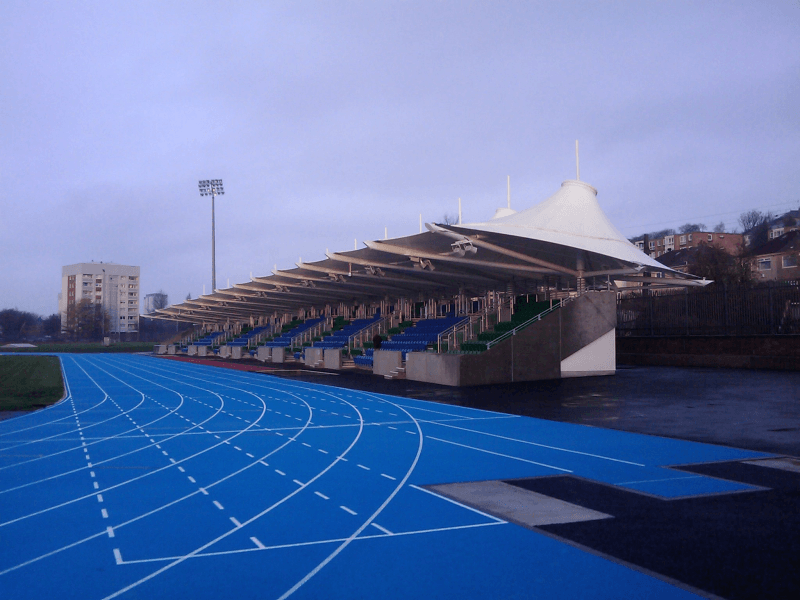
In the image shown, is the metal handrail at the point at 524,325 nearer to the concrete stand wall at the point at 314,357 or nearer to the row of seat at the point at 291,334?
the concrete stand wall at the point at 314,357

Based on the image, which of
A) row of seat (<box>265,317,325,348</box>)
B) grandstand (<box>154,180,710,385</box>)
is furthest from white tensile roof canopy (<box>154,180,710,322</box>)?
row of seat (<box>265,317,325,348</box>)

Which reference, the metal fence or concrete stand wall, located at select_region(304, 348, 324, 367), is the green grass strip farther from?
the metal fence

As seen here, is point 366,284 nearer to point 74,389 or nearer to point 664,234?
point 74,389

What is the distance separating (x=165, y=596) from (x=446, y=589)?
1966mm

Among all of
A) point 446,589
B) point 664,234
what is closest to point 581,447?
point 446,589

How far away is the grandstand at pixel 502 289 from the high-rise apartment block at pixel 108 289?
401 ft

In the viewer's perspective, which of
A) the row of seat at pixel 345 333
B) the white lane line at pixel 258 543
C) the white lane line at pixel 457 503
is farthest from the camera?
the row of seat at pixel 345 333

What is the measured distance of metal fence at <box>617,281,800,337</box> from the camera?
24.1 metres

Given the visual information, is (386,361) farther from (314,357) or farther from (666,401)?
(666,401)

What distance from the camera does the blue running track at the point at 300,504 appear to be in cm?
468

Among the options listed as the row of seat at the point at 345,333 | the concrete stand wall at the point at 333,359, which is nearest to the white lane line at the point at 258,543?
the concrete stand wall at the point at 333,359

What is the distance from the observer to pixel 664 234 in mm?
105250

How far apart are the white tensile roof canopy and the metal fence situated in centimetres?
135

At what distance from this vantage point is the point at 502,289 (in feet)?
100
